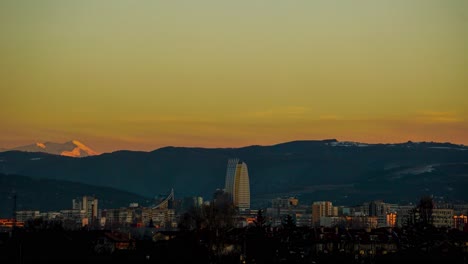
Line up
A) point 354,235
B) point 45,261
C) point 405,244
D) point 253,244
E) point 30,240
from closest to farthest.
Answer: point 45,261 < point 30,240 < point 253,244 < point 405,244 < point 354,235

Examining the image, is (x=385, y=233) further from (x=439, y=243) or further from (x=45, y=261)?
(x=45, y=261)

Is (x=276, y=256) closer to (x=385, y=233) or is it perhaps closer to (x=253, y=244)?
(x=253, y=244)

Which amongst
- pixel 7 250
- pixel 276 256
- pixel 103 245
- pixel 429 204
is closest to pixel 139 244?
pixel 103 245

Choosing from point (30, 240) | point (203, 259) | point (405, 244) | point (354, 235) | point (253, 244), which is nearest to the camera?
point (203, 259)

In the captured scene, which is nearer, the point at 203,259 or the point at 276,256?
the point at 203,259

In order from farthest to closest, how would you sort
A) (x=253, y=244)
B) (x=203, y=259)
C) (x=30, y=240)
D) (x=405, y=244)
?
(x=405, y=244), (x=253, y=244), (x=30, y=240), (x=203, y=259)

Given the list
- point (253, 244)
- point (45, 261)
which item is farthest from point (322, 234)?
point (45, 261)
